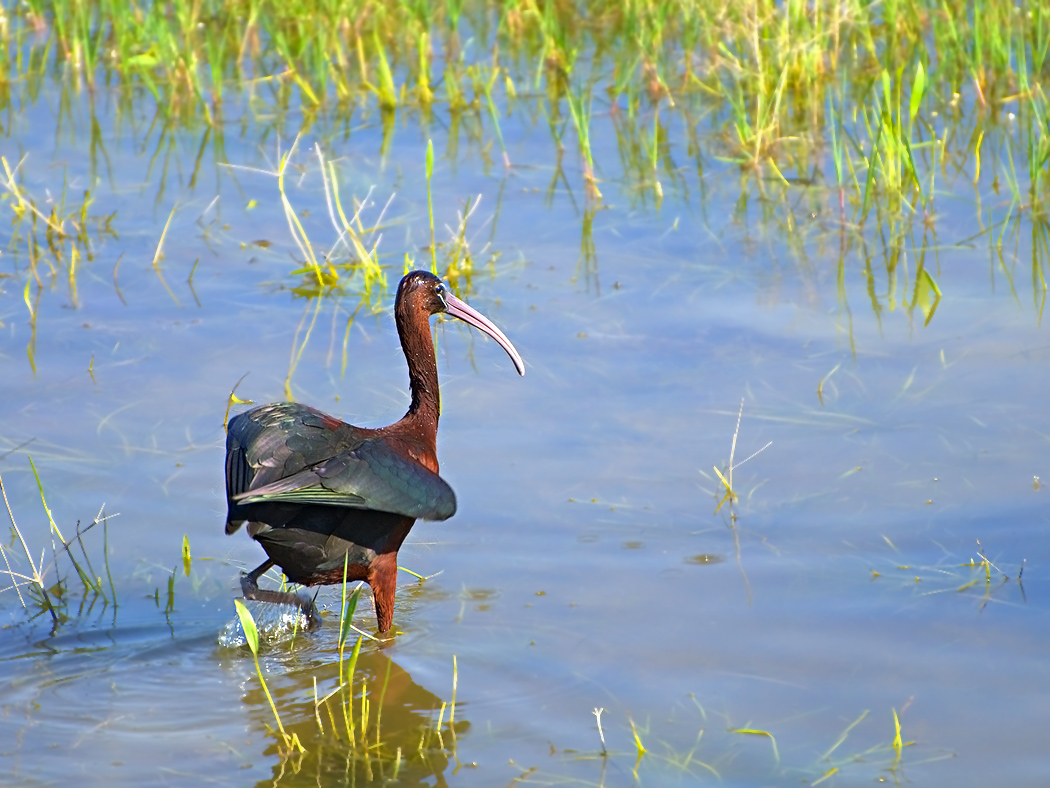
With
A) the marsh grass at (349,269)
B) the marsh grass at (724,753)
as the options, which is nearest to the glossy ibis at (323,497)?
the marsh grass at (724,753)

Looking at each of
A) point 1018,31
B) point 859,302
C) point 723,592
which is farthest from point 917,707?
point 1018,31

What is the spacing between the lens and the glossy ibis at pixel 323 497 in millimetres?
3721

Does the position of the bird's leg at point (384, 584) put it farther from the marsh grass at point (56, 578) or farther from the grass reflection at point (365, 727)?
the marsh grass at point (56, 578)

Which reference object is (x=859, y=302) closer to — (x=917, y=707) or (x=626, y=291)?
(x=626, y=291)

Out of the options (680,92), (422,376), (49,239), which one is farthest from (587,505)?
(680,92)

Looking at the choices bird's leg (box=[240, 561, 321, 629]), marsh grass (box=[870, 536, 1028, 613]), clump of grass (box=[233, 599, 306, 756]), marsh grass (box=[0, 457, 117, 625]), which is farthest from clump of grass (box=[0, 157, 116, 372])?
marsh grass (box=[870, 536, 1028, 613])

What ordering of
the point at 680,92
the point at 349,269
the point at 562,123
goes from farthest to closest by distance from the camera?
the point at 680,92, the point at 562,123, the point at 349,269

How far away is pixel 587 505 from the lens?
4.69 metres

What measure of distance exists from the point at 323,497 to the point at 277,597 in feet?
1.90

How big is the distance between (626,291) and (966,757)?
10.5 feet

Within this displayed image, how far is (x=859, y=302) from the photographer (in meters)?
6.09

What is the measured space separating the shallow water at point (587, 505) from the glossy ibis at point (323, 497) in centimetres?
26

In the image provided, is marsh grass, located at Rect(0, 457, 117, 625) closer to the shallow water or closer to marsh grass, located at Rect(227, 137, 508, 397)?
the shallow water

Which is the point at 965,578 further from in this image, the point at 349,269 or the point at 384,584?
the point at 349,269
